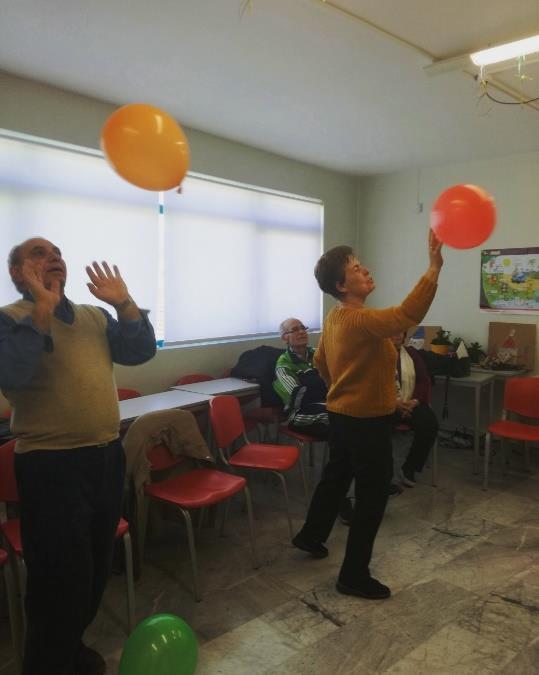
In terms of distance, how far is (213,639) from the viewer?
2096 mm

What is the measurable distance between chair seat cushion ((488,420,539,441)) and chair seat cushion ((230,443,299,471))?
1.52m

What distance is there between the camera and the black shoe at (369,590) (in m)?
2.35

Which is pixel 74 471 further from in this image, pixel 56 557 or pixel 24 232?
pixel 24 232

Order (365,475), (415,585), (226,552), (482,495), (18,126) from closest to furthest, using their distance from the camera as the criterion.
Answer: (365,475)
(415,585)
(226,552)
(18,126)
(482,495)

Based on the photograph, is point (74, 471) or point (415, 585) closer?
point (74, 471)

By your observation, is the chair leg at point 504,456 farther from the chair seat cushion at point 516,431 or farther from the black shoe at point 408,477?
the black shoe at point 408,477

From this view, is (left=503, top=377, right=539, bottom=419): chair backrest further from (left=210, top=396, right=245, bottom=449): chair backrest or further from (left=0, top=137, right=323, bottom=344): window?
(left=210, top=396, right=245, bottom=449): chair backrest

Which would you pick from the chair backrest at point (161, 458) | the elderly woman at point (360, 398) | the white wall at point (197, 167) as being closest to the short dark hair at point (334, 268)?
the elderly woman at point (360, 398)

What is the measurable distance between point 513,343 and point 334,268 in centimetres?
302

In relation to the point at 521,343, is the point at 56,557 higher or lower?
lower

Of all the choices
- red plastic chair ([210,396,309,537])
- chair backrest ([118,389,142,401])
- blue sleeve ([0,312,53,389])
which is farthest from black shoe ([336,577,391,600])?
chair backrest ([118,389,142,401])

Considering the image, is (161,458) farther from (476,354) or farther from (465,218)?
(476,354)

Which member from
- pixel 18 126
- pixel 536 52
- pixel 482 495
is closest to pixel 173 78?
pixel 18 126

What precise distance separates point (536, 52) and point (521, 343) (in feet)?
8.59
